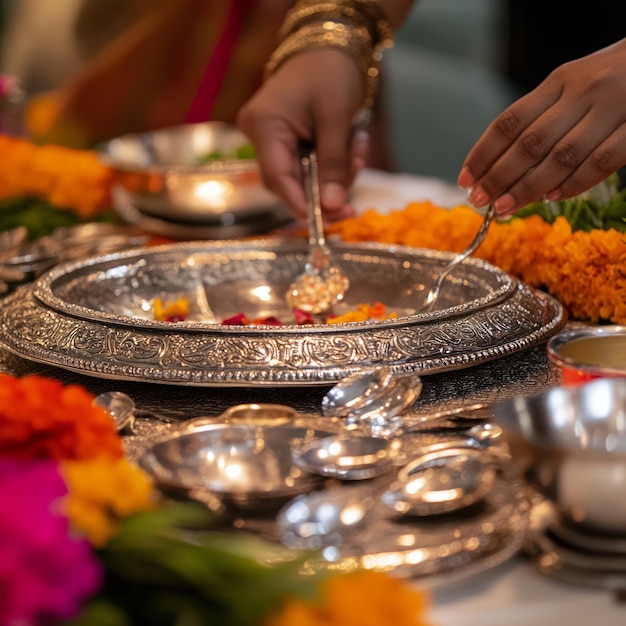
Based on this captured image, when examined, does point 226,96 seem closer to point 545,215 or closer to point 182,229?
point 182,229

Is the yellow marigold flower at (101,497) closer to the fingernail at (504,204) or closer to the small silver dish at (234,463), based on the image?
the small silver dish at (234,463)

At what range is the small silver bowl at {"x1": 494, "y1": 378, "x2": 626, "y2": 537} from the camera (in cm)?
52

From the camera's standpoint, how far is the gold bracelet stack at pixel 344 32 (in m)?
1.33

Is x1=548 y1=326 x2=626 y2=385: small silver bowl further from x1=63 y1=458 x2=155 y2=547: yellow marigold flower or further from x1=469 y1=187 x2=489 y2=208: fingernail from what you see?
x1=63 y1=458 x2=155 y2=547: yellow marigold flower

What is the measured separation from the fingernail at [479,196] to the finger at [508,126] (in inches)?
0.8

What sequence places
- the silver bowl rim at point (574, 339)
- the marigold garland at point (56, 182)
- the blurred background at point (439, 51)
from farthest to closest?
the blurred background at point (439, 51) → the marigold garland at point (56, 182) → the silver bowl rim at point (574, 339)

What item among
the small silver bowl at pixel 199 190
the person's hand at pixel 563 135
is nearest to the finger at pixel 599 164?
the person's hand at pixel 563 135

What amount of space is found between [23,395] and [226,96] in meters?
2.08

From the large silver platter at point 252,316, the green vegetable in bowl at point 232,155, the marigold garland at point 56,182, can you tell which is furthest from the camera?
the green vegetable in bowl at point 232,155

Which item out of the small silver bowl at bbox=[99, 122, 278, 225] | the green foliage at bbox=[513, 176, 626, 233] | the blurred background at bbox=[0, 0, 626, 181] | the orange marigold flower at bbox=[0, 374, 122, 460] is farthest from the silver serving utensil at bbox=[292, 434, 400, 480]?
the blurred background at bbox=[0, 0, 626, 181]

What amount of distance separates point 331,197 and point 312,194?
0.14 feet

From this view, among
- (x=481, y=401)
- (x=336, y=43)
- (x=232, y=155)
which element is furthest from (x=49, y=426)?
(x=232, y=155)

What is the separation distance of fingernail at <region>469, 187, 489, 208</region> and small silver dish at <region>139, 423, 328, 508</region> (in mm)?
380

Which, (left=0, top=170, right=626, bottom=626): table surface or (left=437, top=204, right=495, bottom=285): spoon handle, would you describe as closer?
(left=0, top=170, right=626, bottom=626): table surface
